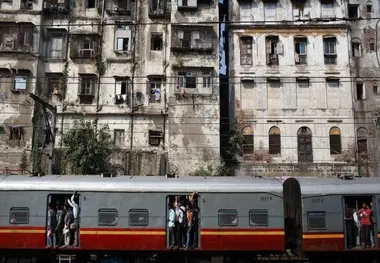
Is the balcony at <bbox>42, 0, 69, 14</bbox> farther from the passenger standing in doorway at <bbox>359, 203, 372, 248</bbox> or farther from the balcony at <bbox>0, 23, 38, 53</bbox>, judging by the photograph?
the passenger standing in doorway at <bbox>359, 203, 372, 248</bbox>

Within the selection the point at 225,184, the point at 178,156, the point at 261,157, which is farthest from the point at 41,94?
the point at 225,184

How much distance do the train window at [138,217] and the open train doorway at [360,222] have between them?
719cm

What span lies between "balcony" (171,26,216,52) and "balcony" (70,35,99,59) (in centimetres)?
638

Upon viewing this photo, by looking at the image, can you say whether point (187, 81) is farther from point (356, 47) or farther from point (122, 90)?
point (356, 47)

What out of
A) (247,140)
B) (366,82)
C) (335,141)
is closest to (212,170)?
(247,140)

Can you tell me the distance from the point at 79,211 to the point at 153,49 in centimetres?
2158

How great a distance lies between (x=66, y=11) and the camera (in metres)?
35.0

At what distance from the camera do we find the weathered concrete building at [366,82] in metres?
33.5

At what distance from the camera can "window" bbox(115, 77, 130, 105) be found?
34.1 m

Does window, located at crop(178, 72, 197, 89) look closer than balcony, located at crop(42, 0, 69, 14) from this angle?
Yes

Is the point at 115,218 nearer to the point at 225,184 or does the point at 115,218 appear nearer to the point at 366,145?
the point at 225,184

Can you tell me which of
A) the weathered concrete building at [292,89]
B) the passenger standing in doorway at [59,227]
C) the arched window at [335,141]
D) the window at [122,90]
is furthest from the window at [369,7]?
the passenger standing in doorway at [59,227]

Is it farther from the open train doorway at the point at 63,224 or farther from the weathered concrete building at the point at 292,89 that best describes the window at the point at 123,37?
the open train doorway at the point at 63,224

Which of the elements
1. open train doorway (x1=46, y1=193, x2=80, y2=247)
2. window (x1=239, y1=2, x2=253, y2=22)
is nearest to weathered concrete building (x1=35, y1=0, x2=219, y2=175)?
window (x1=239, y1=2, x2=253, y2=22)
